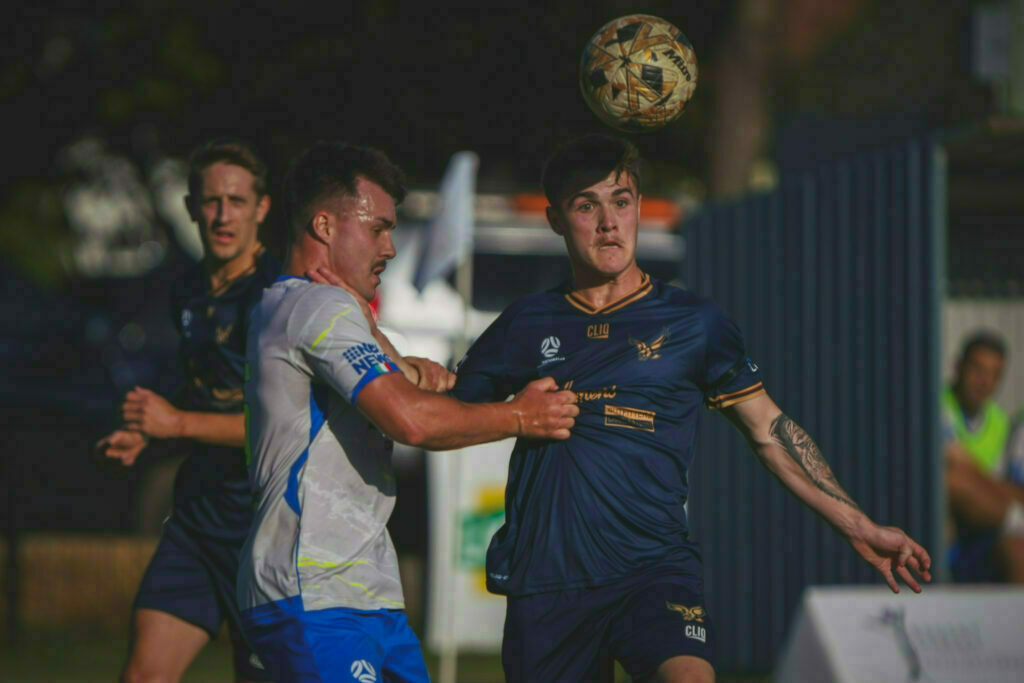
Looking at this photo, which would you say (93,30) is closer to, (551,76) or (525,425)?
(551,76)

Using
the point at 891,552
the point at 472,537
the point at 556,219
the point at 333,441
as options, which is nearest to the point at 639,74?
the point at 556,219

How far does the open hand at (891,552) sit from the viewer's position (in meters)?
4.48

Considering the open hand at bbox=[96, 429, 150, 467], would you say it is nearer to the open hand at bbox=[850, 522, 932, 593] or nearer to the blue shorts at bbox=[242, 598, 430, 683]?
the blue shorts at bbox=[242, 598, 430, 683]

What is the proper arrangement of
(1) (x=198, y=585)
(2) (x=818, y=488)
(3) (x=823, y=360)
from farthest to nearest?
(3) (x=823, y=360), (1) (x=198, y=585), (2) (x=818, y=488)

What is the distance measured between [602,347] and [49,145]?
489 inches

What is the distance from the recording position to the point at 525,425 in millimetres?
4234

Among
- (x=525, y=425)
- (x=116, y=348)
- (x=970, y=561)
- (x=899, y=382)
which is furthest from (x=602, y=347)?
(x=116, y=348)

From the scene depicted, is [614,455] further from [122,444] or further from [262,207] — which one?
[262,207]

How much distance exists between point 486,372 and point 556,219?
2.02 ft

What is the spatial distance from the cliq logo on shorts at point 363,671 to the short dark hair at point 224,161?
2642 millimetres

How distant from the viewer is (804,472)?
4.64 m

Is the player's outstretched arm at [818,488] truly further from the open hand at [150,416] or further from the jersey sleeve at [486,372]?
the open hand at [150,416]

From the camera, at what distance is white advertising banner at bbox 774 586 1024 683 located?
7.32 meters

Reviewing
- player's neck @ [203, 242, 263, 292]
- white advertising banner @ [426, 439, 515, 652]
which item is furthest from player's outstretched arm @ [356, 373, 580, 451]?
white advertising banner @ [426, 439, 515, 652]
